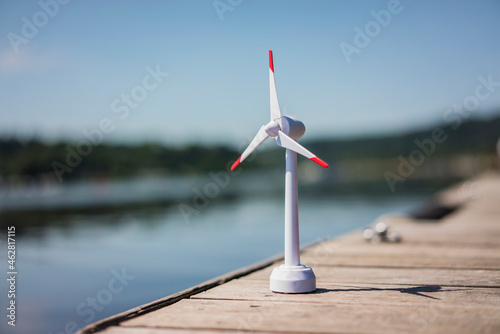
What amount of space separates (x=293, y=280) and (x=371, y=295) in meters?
0.55

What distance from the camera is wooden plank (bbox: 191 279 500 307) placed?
12.0 feet

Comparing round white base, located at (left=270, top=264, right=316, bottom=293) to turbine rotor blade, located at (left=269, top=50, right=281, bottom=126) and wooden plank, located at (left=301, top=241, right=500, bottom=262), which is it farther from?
wooden plank, located at (left=301, top=241, right=500, bottom=262)

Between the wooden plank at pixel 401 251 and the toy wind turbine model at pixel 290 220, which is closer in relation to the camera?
the toy wind turbine model at pixel 290 220

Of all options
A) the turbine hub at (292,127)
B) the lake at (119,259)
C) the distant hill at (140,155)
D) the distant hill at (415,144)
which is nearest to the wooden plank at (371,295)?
the turbine hub at (292,127)

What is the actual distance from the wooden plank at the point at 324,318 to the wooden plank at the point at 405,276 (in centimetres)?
106

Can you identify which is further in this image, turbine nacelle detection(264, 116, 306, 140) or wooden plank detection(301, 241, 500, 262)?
wooden plank detection(301, 241, 500, 262)

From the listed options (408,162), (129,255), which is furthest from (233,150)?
(129,255)

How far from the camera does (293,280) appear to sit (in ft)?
12.9

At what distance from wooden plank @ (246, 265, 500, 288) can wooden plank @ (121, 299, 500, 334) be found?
41.9 inches

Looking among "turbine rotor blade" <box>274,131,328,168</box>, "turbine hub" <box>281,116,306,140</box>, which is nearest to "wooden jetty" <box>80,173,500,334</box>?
"turbine rotor blade" <box>274,131,328,168</box>

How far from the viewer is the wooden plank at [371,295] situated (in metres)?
3.65

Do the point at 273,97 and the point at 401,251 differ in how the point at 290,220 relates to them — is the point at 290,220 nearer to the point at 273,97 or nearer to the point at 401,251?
the point at 273,97

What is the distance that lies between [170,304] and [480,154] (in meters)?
133

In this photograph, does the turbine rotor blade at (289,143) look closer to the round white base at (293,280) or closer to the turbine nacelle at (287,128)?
the turbine nacelle at (287,128)
